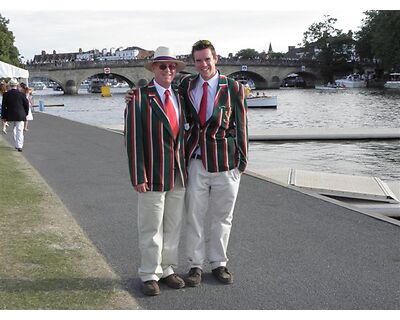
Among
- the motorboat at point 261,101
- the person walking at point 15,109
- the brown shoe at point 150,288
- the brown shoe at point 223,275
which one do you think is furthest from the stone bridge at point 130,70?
the brown shoe at point 150,288

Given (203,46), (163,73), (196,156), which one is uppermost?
(203,46)

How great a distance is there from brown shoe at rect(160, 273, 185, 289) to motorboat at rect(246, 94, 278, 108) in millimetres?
36796

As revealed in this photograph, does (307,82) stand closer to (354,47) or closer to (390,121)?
(354,47)

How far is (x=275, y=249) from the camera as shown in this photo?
5.31 meters

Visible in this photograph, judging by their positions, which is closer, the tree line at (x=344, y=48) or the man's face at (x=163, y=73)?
the man's face at (x=163, y=73)

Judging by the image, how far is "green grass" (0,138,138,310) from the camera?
155 inches

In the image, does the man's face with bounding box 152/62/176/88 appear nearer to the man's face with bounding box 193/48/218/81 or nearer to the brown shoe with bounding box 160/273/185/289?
the man's face with bounding box 193/48/218/81

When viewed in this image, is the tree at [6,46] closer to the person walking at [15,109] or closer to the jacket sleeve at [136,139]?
the person walking at [15,109]

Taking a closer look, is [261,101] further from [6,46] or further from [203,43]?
[203,43]

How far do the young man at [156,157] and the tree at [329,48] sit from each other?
10977 centimetres

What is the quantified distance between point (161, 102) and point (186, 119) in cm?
28

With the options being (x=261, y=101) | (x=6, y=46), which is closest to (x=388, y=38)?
(x=261, y=101)

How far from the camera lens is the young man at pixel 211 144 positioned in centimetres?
430

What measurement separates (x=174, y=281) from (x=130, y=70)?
8601cm
